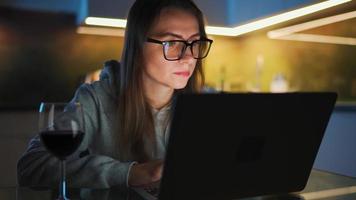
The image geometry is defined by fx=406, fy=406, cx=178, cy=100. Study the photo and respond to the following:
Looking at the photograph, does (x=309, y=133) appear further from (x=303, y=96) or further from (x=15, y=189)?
(x=15, y=189)

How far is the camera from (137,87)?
1263 millimetres

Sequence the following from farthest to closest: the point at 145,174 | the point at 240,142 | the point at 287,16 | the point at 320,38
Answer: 1. the point at 320,38
2. the point at 287,16
3. the point at 145,174
4. the point at 240,142

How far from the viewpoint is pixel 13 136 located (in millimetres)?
2400

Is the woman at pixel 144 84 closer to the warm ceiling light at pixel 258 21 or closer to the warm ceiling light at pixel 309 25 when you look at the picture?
the warm ceiling light at pixel 258 21

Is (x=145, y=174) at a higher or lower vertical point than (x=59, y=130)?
lower

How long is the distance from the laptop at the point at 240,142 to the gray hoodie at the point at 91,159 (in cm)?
27

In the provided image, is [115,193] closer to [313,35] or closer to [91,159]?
[91,159]

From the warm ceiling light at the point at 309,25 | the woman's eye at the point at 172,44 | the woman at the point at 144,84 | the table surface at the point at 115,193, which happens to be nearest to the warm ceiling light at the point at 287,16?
the warm ceiling light at the point at 309,25

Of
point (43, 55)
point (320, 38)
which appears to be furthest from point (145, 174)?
point (43, 55)

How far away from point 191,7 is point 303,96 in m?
0.68

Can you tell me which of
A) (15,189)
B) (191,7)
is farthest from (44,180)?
(191,7)

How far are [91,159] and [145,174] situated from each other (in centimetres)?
18

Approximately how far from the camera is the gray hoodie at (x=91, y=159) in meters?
0.93

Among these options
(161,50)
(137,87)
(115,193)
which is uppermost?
(161,50)
